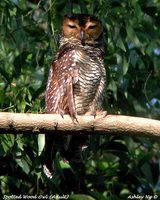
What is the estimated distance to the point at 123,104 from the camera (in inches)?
199

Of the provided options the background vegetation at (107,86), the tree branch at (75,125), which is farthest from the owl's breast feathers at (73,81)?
the tree branch at (75,125)

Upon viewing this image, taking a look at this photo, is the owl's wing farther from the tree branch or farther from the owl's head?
the tree branch

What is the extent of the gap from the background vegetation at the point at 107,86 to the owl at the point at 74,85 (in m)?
0.09

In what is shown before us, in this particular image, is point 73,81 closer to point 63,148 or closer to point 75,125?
point 63,148

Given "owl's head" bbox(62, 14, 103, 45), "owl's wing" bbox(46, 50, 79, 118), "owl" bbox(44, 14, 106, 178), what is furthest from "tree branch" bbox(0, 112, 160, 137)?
"owl's head" bbox(62, 14, 103, 45)

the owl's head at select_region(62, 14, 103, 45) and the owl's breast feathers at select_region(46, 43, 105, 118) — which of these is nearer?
the owl's breast feathers at select_region(46, 43, 105, 118)

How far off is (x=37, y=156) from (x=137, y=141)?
0.99m

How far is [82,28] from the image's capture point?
195 inches

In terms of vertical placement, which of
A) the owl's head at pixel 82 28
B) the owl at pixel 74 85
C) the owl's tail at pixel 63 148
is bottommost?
the owl's tail at pixel 63 148

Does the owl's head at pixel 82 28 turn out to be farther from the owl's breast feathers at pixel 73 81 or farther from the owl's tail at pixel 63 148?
the owl's tail at pixel 63 148

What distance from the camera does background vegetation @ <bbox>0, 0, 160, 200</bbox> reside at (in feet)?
15.1

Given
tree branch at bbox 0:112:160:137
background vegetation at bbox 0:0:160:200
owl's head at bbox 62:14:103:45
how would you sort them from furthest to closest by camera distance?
owl's head at bbox 62:14:103:45
background vegetation at bbox 0:0:160:200
tree branch at bbox 0:112:160:137

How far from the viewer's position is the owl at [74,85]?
175 inches

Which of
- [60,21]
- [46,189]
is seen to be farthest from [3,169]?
[60,21]
